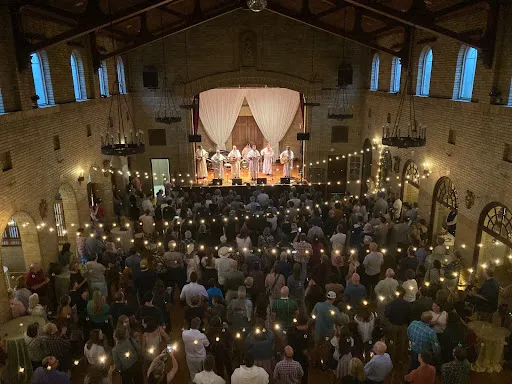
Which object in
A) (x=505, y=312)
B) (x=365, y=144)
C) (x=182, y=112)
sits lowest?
(x=505, y=312)

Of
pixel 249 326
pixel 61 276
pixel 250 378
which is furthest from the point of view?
pixel 61 276

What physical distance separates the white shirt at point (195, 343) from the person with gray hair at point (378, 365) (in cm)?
231

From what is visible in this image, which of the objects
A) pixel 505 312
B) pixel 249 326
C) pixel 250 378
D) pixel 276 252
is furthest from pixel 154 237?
pixel 505 312

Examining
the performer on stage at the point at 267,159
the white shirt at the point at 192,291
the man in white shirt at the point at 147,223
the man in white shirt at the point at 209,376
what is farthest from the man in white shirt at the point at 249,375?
the performer on stage at the point at 267,159

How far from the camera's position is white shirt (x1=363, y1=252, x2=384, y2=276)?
354 inches

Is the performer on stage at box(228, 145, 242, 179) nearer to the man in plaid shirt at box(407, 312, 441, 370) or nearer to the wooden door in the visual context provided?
the wooden door

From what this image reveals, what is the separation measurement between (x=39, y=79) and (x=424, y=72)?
10.7 m

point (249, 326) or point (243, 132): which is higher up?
point (243, 132)

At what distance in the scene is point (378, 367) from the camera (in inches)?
232

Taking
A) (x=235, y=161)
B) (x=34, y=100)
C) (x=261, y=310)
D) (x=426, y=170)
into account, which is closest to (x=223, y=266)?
(x=261, y=310)

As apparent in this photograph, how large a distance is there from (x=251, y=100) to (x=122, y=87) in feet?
21.3

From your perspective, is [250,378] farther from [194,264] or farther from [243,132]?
[243,132]

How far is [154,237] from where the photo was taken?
12180 millimetres

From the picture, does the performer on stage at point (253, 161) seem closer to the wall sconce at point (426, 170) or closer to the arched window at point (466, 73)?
the wall sconce at point (426, 170)
